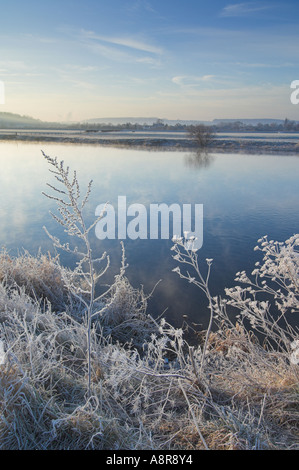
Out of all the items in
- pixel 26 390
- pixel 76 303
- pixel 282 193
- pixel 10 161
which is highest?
pixel 10 161

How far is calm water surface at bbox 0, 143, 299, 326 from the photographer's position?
25.3 feet

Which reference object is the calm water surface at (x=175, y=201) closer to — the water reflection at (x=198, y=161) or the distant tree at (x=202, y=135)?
the water reflection at (x=198, y=161)

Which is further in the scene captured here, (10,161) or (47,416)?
(10,161)

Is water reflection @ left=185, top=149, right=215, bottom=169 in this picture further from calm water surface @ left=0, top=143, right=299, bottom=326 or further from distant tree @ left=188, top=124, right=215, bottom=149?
distant tree @ left=188, top=124, right=215, bottom=149

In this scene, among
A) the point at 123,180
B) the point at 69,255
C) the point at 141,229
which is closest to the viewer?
the point at 69,255

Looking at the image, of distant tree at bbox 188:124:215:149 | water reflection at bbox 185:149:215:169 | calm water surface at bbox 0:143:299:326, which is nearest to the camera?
calm water surface at bbox 0:143:299:326

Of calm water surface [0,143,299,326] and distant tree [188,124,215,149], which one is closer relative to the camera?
calm water surface [0,143,299,326]

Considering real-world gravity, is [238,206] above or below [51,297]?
above

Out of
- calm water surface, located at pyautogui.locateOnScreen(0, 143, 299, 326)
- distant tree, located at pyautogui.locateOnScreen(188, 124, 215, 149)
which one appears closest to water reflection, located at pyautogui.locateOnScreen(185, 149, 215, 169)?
calm water surface, located at pyautogui.locateOnScreen(0, 143, 299, 326)

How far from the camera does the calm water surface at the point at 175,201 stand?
772cm

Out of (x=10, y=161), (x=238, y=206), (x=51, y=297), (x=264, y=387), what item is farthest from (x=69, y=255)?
(x=10, y=161)
